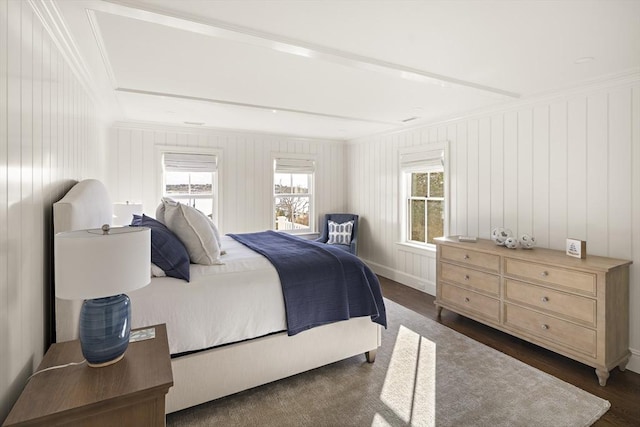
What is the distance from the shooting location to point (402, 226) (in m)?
5.05

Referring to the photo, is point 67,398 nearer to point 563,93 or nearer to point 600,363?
point 600,363

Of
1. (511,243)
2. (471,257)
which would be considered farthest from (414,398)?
(511,243)

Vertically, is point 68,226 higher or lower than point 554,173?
lower

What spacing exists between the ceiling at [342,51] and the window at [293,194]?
1931 millimetres

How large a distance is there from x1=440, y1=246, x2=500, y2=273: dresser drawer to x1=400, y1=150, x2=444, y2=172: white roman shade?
127 cm

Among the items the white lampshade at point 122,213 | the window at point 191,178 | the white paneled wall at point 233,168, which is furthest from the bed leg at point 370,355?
the window at point 191,178

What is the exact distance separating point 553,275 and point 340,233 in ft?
10.8

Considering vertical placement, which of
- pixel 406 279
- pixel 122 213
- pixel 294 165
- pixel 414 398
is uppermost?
pixel 294 165

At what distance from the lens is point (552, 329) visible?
107 inches

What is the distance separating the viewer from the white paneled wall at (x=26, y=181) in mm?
1158

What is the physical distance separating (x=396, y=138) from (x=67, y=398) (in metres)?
4.78

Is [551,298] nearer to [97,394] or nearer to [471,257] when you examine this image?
[471,257]

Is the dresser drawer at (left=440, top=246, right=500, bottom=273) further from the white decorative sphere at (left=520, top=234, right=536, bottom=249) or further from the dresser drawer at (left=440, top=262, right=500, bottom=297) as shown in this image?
the white decorative sphere at (left=520, top=234, right=536, bottom=249)

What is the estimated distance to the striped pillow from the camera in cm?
553
